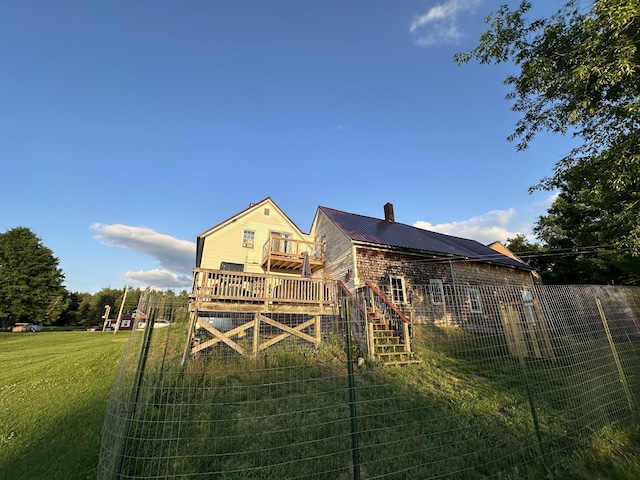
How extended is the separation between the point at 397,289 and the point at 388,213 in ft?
25.2

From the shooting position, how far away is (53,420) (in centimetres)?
440

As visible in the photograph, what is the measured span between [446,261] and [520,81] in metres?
8.74

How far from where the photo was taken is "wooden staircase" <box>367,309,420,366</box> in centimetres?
768

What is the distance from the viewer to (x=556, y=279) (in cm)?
2547

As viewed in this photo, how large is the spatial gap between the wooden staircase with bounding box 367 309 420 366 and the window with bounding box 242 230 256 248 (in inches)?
478

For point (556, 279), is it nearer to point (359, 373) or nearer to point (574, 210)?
point (574, 210)

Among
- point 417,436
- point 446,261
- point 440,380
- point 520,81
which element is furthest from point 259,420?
point 446,261

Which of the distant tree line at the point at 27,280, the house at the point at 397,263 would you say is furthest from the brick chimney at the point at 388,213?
the distant tree line at the point at 27,280

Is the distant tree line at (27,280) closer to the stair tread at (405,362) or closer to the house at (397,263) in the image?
the house at (397,263)

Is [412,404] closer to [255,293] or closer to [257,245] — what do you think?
[255,293]

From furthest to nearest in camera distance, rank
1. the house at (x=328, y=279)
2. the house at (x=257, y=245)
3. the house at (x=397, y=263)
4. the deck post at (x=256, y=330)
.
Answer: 1. the house at (x=257, y=245)
2. the house at (x=397, y=263)
3. the house at (x=328, y=279)
4. the deck post at (x=256, y=330)

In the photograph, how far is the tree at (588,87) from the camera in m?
6.00

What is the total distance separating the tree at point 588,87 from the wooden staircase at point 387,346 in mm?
6242

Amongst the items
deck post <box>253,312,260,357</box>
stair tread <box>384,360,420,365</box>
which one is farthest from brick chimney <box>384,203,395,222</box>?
deck post <box>253,312,260,357</box>
